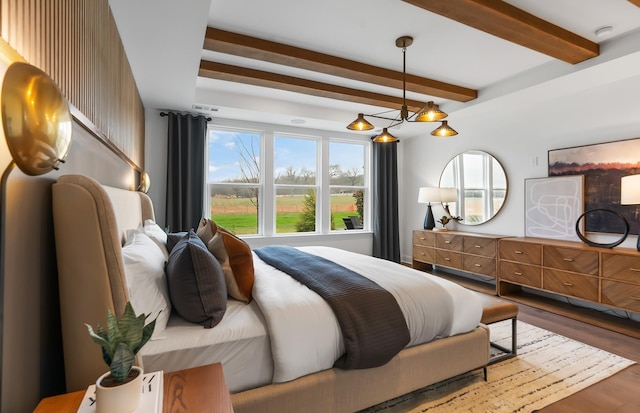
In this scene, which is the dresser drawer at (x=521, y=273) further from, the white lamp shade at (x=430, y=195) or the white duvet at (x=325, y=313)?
the white duvet at (x=325, y=313)

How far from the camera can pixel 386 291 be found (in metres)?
1.84

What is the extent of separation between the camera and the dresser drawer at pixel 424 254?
493cm

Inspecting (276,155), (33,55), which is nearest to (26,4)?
(33,55)

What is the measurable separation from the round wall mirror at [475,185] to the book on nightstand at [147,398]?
4.58 m

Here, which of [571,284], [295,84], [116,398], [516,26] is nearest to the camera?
[116,398]

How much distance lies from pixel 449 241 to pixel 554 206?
135 cm

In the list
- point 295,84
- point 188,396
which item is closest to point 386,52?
point 295,84

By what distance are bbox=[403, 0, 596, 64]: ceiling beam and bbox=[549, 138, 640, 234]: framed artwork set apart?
103cm

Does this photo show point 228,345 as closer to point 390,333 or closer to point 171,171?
point 390,333

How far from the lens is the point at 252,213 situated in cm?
502

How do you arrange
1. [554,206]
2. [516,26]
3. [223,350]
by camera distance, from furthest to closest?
A: 1. [554,206]
2. [516,26]
3. [223,350]

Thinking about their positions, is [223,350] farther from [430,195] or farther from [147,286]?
[430,195]

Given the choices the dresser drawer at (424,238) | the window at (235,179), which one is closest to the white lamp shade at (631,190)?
the dresser drawer at (424,238)

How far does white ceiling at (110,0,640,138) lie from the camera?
2.29 metres
